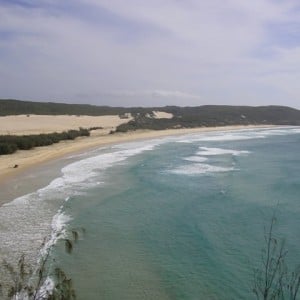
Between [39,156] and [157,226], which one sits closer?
[157,226]

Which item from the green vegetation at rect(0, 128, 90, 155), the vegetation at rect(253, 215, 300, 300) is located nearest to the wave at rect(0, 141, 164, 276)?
the vegetation at rect(253, 215, 300, 300)

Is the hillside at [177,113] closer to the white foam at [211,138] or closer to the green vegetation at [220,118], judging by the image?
the green vegetation at [220,118]

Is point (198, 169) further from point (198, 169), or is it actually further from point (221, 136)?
point (221, 136)

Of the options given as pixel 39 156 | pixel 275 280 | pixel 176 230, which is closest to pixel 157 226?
pixel 176 230


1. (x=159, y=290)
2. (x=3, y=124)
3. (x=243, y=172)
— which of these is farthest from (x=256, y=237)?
(x=3, y=124)

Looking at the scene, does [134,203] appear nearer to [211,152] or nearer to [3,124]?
[211,152]

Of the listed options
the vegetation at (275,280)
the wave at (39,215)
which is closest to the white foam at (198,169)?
the wave at (39,215)
